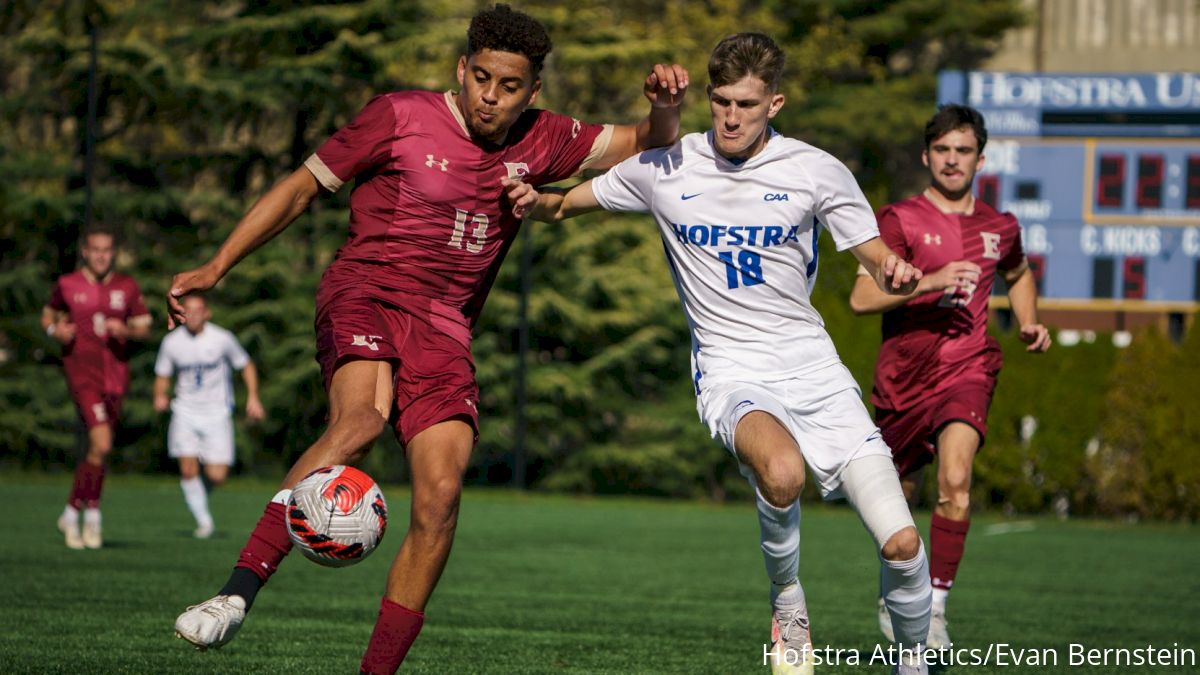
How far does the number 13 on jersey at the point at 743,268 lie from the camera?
5.91m

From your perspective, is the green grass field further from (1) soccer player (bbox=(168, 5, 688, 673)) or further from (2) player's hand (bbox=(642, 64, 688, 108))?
(2) player's hand (bbox=(642, 64, 688, 108))

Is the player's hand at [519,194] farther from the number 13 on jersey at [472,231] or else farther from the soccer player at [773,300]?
the number 13 on jersey at [472,231]

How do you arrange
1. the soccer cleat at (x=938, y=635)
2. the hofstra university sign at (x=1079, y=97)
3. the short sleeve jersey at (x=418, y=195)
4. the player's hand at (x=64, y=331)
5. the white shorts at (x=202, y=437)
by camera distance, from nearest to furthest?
1. the short sleeve jersey at (x=418, y=195)
2. the soccer cleat at (x=938, y=635)
3. the player's hand at (x=64, y=331)
4. the white shorts at (x=202, y=437)
5. the hofstra university sign at (x=1079, y=97)

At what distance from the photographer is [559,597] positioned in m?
9.65

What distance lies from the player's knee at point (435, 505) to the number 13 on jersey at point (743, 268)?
1399 millimetres

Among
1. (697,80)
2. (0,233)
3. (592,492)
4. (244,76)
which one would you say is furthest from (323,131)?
(697,80)

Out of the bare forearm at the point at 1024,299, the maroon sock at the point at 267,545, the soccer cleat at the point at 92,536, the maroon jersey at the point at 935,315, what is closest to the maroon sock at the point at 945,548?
the maroon jersey at the point at 935,315

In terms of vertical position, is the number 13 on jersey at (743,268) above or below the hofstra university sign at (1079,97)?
below

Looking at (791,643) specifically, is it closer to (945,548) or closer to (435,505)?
(435,505)

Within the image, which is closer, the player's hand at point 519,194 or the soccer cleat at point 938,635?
the player's hand at point 519,194

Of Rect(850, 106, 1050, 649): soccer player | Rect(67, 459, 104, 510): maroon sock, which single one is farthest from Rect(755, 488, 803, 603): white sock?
Rect(67, 459, 104, 510): maroon sock

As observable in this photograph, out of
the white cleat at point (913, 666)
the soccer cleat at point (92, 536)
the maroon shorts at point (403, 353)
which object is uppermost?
the maroon shorts at point (403, 353)

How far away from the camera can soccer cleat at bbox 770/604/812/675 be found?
18.9 ft

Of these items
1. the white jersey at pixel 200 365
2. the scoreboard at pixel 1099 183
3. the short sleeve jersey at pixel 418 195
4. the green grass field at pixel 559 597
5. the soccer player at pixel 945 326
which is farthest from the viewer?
the scoreboard at pixel 1099 183
